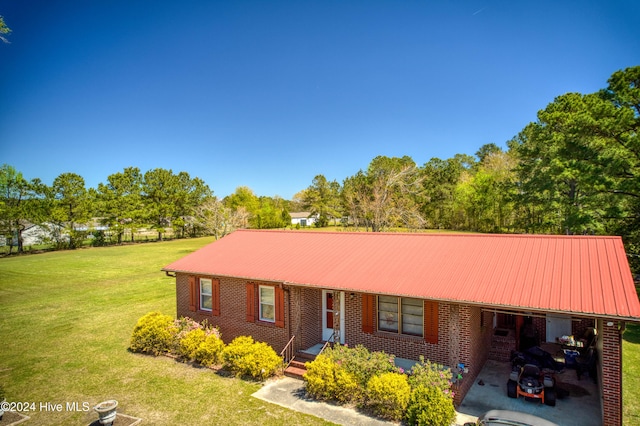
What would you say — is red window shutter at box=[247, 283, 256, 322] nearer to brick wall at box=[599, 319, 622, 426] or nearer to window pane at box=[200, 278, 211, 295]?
window pane at box=[200, 278, 211, 295]

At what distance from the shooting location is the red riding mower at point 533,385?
9.41 meters

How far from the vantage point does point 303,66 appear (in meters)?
27.2

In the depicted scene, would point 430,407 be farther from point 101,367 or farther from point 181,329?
point 101,367

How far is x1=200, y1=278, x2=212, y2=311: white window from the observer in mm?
15172

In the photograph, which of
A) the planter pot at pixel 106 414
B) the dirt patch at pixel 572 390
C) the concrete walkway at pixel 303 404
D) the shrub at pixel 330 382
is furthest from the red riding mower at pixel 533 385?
the planter pot at pixel 106 414

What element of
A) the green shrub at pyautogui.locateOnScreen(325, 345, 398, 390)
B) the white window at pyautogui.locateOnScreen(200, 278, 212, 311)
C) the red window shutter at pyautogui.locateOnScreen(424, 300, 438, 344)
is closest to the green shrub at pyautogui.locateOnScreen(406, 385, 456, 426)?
the green shrub at pyautogui.locateOnScreen(325, 345, 398, 390)

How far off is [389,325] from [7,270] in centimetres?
4171

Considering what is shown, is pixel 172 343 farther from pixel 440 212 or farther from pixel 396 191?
pixel 440 212

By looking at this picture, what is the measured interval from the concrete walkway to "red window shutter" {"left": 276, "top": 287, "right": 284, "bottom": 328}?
189 centimetres

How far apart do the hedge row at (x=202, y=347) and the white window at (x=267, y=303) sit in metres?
1.07

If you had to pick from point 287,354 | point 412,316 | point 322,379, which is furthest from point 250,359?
point 412,316

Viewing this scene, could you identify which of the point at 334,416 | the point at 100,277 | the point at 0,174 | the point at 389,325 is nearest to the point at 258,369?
the point at 334,416

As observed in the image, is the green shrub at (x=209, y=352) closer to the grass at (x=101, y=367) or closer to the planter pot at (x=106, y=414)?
the grass at (x=101, y=367)

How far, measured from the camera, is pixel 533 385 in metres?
9.59
